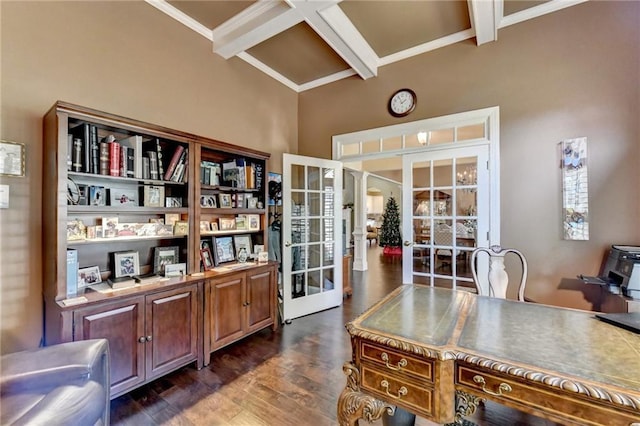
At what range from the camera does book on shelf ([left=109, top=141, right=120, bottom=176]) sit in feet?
6.89

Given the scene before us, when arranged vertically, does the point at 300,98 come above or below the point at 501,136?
above

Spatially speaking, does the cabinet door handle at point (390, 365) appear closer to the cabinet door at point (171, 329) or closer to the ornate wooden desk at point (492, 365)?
the ornate wooden desk at point (492, 365)

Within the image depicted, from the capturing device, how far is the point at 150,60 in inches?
103

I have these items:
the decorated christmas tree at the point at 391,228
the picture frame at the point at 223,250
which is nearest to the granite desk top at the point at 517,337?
the picture frame at the point at 223,250

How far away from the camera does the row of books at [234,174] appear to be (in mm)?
2896

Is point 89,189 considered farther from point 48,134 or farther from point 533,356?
point 533,356

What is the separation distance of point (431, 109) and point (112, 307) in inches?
142

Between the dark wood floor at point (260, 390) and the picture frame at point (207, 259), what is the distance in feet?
2.63

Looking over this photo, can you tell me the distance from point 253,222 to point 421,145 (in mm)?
2199

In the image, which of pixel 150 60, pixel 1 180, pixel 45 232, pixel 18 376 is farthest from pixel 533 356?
pixel 150 60

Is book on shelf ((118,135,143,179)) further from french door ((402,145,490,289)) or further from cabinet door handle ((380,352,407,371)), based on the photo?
french door ((402,145,490,289))

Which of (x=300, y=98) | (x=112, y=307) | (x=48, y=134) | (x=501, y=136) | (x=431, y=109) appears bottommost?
(x=112, y=307)

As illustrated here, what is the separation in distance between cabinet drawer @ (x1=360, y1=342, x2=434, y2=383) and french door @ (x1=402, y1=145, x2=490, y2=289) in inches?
95.0

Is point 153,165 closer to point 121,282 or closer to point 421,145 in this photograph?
point 121,282
